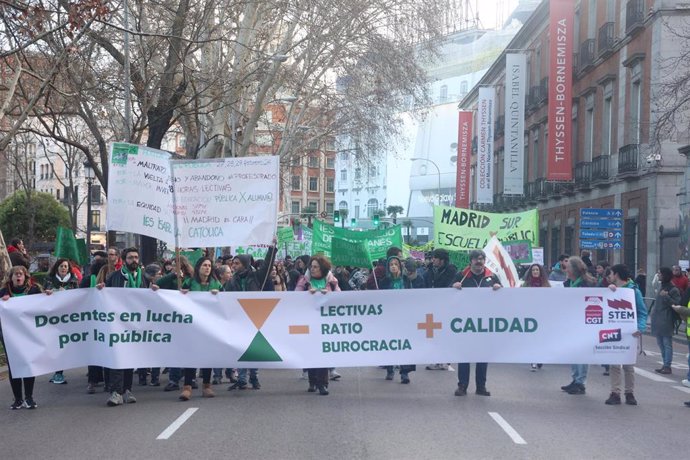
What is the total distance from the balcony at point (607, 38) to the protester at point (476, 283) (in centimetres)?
2878

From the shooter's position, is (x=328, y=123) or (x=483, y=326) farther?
(x=328, y=123)

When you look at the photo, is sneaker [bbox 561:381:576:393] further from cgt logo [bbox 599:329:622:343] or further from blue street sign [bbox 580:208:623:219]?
blue street sign [bbox 580:208:623:219]

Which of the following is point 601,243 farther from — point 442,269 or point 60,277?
point 60,277

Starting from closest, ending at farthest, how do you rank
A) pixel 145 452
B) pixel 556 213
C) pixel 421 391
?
1. pixel 145 452
2. pixel 421 391
3. pixel 556 213

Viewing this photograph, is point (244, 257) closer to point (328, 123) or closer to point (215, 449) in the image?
point (215, 449)

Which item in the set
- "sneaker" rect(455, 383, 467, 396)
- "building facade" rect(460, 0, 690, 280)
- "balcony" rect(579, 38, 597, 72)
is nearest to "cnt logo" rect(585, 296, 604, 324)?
"sneaker" rect(455, 383, 467, 396)

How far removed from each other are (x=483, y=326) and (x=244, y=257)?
3.54 metres

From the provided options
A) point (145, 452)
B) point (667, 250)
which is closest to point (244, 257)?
point (145, 452)

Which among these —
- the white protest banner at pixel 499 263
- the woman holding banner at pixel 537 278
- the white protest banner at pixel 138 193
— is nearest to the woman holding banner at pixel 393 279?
the white protest banner at pixel 499 263

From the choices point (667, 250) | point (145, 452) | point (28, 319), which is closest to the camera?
point (145, 452)

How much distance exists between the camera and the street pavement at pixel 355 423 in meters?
9.01

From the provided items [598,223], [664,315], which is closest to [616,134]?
[598,223]

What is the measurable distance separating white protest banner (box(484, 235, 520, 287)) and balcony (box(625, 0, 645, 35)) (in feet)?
76.8

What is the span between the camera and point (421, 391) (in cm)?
1291
